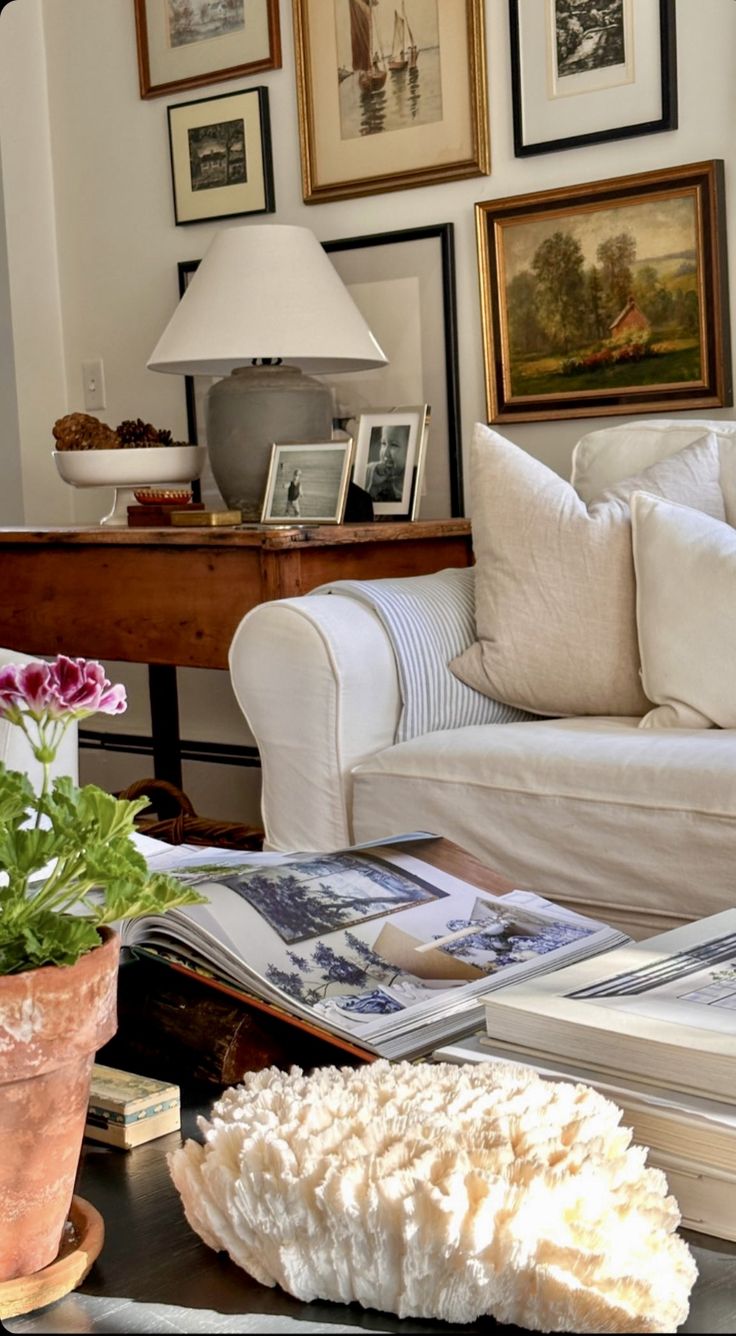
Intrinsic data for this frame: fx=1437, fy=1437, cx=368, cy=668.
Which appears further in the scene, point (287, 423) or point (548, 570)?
point (287, 423)

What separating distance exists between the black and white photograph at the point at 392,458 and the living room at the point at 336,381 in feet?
0.37

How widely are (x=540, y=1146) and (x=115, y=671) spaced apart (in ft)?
10.4

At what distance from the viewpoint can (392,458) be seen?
2.78m

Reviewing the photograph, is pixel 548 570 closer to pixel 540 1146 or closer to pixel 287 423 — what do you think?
pixel 287 423

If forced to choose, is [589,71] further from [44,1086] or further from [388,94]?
[44,1086]

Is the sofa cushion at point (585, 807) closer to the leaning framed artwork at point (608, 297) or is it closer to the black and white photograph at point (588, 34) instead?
the leaning framed artwork at point (608, 297)

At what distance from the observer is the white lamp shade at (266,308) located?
269cm

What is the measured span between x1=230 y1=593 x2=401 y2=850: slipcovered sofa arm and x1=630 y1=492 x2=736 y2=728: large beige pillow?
1.26ft

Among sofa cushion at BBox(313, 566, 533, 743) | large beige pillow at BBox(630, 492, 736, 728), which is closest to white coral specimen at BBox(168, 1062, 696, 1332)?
large beige pillow at BBox(630, 492, 736, 728)

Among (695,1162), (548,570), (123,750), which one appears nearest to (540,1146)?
(695,1162)

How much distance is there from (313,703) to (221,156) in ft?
5.57

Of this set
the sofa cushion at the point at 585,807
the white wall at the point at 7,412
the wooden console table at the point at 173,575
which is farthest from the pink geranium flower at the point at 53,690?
the white wall at the point at 7,412

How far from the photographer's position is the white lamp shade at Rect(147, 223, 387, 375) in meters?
2.69

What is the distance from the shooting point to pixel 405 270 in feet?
9.71
